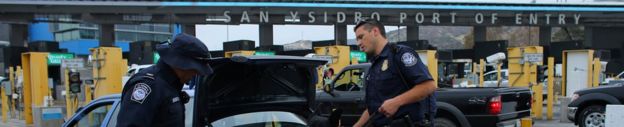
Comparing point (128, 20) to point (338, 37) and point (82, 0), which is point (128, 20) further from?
point (338, 37)

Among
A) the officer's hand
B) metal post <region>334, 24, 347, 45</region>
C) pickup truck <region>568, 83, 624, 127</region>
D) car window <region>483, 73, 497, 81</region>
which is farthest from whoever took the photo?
metal post <region>334, 24, 347, 45</region>

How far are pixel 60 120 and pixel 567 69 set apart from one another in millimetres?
11789

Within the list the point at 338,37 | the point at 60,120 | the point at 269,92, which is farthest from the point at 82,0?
the point at 269,92

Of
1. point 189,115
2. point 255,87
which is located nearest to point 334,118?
point 255,87

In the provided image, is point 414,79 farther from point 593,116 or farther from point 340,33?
A: point 340,33

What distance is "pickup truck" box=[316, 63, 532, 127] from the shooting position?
8164 mm

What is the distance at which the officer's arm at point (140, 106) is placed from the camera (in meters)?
2.49

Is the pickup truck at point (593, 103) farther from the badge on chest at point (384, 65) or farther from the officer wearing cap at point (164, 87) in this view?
the officer wearing cap at point (164, 87)

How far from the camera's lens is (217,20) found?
1259 inches

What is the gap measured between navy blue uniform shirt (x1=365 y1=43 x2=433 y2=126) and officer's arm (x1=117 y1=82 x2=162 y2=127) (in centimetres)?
163

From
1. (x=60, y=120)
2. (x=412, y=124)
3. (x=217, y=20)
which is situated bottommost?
(x=60, y=120)

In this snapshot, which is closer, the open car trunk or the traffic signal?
the open car trunk

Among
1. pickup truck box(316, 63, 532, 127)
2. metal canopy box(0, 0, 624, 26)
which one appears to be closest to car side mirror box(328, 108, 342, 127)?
pickup truck box(316, 63, 532, 127)

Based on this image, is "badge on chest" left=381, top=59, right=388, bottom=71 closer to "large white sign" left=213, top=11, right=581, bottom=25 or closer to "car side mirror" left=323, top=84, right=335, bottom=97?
"car side mirror" left=323, top=84, right=335, bottom=97
